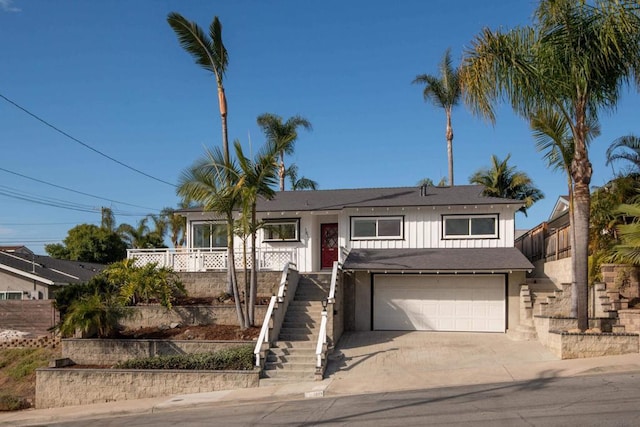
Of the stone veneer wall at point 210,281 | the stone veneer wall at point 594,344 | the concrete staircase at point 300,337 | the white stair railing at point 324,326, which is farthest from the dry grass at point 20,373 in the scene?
the stone veneer wall at point 594,344

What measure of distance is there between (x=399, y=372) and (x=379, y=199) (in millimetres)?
10237

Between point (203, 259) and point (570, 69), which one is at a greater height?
point (570, 69)

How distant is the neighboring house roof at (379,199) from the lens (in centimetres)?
2312

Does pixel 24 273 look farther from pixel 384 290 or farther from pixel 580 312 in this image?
pixel 580 312

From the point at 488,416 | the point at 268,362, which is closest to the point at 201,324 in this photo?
the point at 268,362

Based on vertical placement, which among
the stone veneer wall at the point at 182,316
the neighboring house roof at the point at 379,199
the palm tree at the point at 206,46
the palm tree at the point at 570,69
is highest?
the palm tree at the point at 206,46

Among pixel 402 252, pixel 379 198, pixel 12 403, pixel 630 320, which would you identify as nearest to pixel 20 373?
pixel 12 403

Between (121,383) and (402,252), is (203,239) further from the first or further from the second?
(121,383)

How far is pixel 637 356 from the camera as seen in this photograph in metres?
15.0

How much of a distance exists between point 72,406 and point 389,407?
9.30 m

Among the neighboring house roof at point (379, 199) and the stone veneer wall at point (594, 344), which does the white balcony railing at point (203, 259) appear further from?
the stone veneer wall at point (594, 344)

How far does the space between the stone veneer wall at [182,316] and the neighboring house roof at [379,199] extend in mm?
5470

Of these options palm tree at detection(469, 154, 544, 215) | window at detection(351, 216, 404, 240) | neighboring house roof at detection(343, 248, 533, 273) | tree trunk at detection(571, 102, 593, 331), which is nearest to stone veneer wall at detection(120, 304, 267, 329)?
neighboring house roof at detection(343, 248, 533, 273)

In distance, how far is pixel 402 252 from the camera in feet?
75.2
